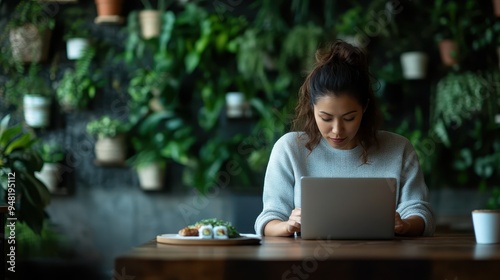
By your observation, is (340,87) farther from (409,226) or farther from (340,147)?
(409,226)

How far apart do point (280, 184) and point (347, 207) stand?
555 mm

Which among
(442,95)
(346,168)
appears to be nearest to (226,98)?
(442,95)

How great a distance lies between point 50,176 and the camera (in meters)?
5.03

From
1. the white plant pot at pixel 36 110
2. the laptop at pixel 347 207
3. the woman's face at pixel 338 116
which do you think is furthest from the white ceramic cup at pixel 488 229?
the white plant pot at pixel 36 110

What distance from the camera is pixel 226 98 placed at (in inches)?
199

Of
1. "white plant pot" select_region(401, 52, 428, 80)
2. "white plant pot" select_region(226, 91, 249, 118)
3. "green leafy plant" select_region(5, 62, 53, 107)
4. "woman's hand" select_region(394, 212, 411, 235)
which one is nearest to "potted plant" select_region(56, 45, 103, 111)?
"green leafy plant" select_region(5, 62, 53, 107)

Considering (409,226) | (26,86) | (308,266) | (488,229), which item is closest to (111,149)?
(26,86)

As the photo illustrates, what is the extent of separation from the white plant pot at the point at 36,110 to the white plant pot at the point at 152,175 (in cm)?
70

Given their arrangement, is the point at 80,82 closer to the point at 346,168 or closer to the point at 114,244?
the point at 114,244

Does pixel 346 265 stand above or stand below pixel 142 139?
below

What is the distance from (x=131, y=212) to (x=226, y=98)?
96 cm

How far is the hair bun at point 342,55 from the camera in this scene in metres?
2.79

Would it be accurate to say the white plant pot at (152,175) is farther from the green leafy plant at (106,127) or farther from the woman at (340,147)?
the woman at (340,147)

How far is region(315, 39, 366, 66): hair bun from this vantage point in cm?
279
